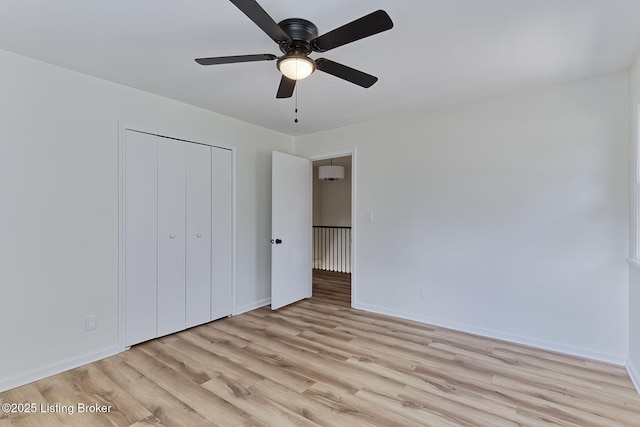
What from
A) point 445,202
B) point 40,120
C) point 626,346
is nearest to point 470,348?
point 626,346

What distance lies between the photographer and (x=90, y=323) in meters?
2.60

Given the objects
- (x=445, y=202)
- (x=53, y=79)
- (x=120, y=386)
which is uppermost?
(x=53, y=79)

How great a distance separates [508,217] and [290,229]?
2.52 m

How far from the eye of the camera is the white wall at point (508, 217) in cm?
255

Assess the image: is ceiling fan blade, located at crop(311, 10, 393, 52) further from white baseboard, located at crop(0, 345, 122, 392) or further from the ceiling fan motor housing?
white baseboard, located at crop(0, 345, 122, 392)

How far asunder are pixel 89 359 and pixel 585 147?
4.59m

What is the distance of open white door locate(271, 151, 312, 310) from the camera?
3.92 metres

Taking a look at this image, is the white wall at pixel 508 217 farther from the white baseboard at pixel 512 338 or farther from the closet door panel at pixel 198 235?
the closet door panel at pixel 198 235

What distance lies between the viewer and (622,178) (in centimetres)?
249

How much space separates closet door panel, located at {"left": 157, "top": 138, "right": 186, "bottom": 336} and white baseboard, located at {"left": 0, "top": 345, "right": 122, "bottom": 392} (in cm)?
48

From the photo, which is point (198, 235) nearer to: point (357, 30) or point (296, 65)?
point (296, 65)

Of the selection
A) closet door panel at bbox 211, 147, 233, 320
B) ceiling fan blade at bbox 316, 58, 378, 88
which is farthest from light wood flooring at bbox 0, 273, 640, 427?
ceiling fan blade at bbox 316, 58, 378, 88

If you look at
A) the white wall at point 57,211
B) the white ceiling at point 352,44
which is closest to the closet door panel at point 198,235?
the white wall at point 57,211

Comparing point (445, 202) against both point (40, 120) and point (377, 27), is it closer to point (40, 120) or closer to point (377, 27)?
point (377, 27)
